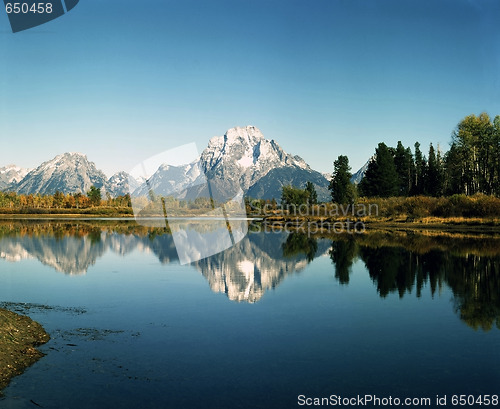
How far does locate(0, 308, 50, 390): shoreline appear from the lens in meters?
11.6

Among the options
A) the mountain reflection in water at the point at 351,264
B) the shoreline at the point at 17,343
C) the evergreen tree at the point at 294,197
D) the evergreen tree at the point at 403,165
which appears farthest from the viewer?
the evergreen tree at the point at 294,197

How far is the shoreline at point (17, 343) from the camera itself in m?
11.6

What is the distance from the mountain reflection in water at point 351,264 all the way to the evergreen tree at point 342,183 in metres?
63.2

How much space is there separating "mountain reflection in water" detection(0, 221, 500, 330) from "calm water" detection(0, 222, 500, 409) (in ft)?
0.60

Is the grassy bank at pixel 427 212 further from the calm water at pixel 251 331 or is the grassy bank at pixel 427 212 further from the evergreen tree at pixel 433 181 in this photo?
the calm water at pixel 251 331

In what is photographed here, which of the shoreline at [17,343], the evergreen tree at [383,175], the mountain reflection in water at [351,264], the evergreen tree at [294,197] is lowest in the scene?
the mountain reflection in water at [351,264]

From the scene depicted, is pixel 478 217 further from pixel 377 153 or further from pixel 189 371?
pixel 189 371

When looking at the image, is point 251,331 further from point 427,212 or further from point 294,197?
point 294,197

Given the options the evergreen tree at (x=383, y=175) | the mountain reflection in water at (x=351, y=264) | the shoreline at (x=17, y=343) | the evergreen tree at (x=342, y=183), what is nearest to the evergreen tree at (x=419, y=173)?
the evergreen tree at (x=383, y=175)

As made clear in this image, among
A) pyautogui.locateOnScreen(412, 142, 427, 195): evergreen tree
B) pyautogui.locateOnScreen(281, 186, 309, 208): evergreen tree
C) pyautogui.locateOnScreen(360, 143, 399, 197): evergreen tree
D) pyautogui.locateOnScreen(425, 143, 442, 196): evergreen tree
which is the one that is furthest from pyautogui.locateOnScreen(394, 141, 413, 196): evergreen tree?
pyautogui.locateOnScreen(281, 186, 309, 208): evergreen tree

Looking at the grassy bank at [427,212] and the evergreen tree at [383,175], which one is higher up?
the evergreen tree at [383,175]

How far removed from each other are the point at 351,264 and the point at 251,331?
19538 mm

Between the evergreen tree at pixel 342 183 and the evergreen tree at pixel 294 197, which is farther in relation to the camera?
the evergreen tree at pixel 294 197

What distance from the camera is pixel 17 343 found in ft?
43.7
